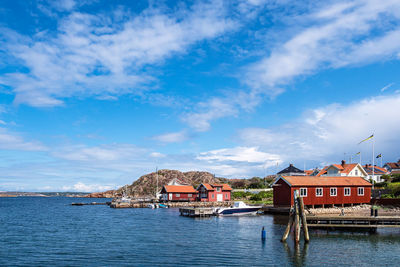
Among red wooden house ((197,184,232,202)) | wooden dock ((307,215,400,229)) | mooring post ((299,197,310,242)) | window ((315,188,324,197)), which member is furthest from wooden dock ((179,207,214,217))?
mooring post ((299,197,310,242))

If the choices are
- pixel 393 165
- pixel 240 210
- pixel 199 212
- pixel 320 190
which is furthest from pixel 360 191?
pixel 393 165

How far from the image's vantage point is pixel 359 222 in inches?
1720

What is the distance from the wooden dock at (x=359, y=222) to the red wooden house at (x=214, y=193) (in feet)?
173

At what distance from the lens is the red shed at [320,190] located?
59562 millimetres

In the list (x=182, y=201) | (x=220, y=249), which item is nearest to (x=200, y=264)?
(x=220, y=249)

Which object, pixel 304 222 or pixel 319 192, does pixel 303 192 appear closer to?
pixel 319 192

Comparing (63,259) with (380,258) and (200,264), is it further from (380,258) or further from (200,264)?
(380,258)

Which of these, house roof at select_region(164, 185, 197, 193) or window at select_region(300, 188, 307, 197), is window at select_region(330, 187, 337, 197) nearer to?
window at select_region(300, 188, 307, 197)

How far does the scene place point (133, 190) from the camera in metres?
196

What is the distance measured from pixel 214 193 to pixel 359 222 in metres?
55.0

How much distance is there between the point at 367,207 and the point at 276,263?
145 feet

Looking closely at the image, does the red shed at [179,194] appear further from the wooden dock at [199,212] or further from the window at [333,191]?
the window at [333,191]

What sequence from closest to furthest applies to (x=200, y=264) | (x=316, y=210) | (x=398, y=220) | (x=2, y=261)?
1. (x=200, y=264)
2. (x=2, y=261)
3. (x=398, y=220)
4. (x=316, y=210)

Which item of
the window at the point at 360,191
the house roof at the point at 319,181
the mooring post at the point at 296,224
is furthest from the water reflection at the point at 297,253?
the window at the point at 360,191
